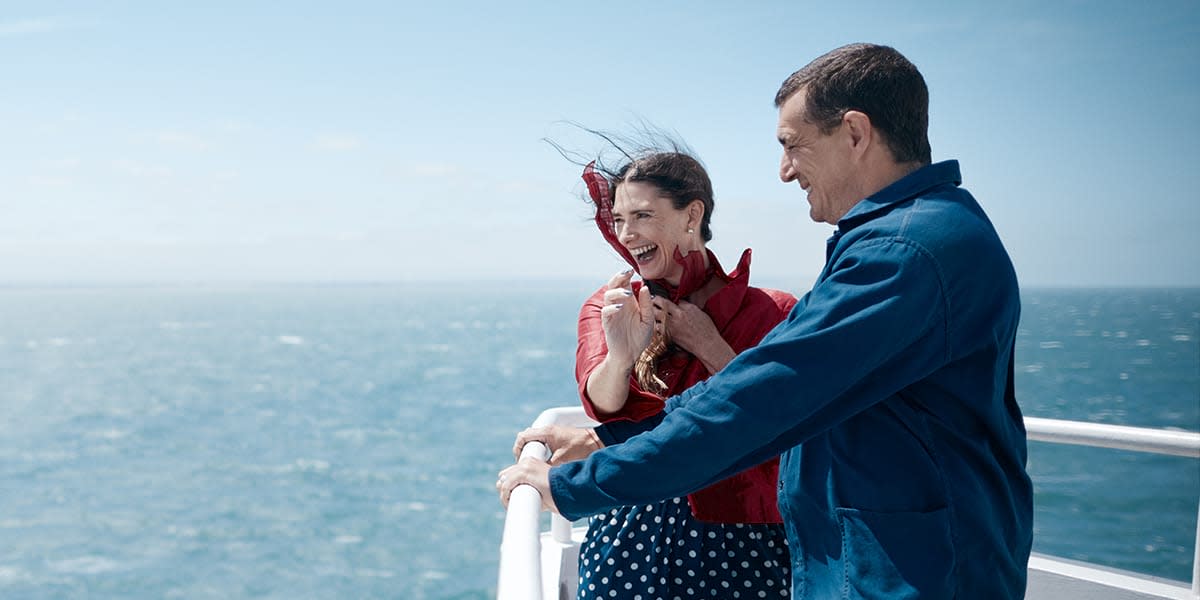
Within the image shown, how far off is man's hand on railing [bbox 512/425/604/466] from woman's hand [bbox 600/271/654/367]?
0.15 meters

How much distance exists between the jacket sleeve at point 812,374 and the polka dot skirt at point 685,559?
537 mm

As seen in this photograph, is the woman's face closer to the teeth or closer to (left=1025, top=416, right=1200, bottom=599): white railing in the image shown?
the teeth

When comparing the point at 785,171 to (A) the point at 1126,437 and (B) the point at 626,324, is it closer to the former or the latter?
(B) the point at 626,324

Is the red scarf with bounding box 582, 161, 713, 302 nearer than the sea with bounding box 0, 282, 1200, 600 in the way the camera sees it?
Yes

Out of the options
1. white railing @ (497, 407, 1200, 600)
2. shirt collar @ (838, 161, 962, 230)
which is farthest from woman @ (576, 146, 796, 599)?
shirt collar @ (838, 161, 962, 230)

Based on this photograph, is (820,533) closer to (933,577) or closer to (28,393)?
(933,577)

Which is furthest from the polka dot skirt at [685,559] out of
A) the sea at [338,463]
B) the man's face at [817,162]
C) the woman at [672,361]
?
the sea at [338,463]

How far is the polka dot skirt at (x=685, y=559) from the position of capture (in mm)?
1650

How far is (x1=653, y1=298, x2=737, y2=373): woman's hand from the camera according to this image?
68.7 inches

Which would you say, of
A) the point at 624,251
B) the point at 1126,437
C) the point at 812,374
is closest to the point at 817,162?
the point at 812,374

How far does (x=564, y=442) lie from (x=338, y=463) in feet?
153

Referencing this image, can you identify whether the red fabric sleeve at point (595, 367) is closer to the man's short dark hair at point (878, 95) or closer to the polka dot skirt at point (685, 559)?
the polka dot skirt at point (685, 559)

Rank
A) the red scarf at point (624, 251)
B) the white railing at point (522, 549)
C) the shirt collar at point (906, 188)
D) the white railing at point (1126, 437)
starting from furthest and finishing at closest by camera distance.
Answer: the white railing at point (1126, 437) < the red scarf at point (624, 251) < the shirt collar at point (906, 188) < the white railing at point (522, 549)

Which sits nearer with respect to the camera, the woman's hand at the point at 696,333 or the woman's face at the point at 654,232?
the woman's hand at the point at 696,333
